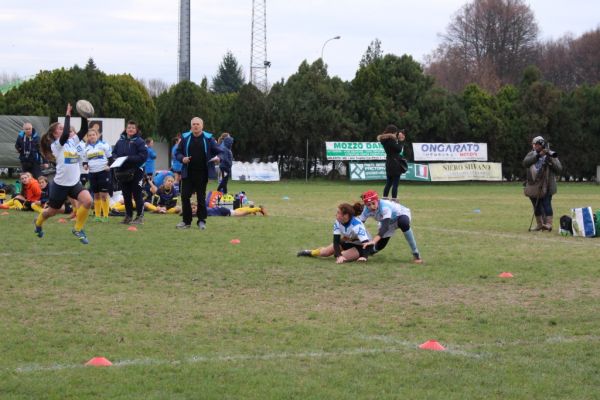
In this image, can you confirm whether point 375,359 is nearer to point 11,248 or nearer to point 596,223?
point 11,248

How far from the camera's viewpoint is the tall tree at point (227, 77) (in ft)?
356

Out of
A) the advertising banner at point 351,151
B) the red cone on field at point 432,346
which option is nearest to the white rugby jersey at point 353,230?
the red cone on field at point 432,346

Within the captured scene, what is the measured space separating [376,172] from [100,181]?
29378 mm

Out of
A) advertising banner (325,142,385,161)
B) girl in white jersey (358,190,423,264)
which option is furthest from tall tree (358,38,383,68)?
girl in white jersey (358,190,423,264)

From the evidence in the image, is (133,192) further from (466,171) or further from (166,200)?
(466,171)

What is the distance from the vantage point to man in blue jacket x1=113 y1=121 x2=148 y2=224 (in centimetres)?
1794

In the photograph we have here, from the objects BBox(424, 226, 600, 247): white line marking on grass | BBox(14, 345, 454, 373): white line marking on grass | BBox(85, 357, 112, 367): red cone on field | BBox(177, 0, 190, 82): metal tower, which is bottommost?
BBox(14, 345, 454, 373): white line marking on grass

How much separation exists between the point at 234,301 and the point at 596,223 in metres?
9.76

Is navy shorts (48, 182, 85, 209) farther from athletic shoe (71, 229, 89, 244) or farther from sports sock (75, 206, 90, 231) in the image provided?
athletic shoe (71, 229, 89, 244)

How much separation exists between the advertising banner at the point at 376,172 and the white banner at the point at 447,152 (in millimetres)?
1197

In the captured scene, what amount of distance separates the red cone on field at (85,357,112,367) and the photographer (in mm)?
13059

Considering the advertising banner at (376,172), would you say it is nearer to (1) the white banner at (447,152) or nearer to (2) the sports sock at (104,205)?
(1) the white banner at (447,152)

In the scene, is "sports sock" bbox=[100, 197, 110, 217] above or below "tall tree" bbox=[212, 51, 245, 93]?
below

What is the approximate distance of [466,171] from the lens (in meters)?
47.8
